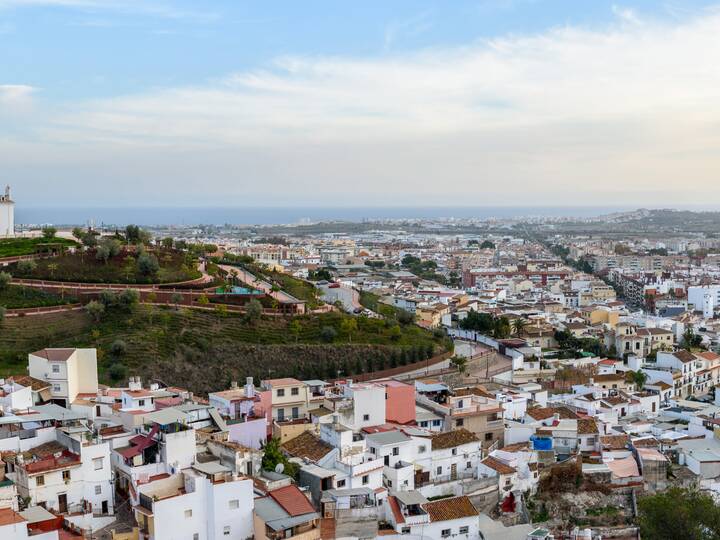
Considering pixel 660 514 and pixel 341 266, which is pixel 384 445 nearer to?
pixel 660 514

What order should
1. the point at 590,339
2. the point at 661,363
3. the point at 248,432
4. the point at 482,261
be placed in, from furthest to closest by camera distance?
the point at 482,261 < the point at 590,339 < the point at 661,363 < the point at 248,432

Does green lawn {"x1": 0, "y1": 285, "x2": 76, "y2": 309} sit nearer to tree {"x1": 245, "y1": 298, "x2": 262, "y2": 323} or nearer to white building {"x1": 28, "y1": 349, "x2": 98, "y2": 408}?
tree {"x1": 245, "y1": 298, "x2": 262, "y2": 323}

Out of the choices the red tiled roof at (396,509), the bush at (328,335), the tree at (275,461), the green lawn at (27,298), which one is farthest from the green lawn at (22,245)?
the red tiled roof at (396,509)

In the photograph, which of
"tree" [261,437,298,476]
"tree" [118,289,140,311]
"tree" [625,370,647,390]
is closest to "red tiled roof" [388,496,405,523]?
"tree" [261,437,298,476]

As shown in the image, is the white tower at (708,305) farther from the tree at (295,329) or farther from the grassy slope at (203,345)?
the tree at (295,329)

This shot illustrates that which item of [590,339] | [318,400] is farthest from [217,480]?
[590,339]

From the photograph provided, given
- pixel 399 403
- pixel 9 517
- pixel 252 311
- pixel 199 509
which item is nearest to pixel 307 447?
pixel 399 403
